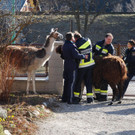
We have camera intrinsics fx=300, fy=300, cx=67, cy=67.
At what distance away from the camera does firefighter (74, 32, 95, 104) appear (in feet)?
28.3

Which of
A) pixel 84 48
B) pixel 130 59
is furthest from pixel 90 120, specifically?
pixel 130 59

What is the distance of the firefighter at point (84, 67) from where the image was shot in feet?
28.3

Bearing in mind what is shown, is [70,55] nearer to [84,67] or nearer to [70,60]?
[70,60]

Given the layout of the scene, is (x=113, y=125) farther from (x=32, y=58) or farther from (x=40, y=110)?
(x=32, y=58)

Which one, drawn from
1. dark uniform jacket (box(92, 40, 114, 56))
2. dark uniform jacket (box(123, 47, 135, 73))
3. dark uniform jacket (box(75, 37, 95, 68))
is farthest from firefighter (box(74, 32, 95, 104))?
dark uniform jacket (box(123, 47, 135, 73))

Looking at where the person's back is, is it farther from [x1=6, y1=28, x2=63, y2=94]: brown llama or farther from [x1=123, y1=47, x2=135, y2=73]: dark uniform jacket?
[x1=123, y1=47, x2=135, y2=73]: dark uniform jacket

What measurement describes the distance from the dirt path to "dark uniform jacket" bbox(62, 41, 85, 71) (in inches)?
44.1

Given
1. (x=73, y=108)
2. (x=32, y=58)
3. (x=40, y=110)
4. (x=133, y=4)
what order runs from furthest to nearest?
(x=133, y=4), (x=32, y=58), (x=73, y=108), (x=40, y=110)

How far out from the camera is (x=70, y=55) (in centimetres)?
846

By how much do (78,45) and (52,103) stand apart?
181 cm

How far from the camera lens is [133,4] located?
34.8 m

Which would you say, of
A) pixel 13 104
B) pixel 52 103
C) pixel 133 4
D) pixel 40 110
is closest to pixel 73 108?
pixel 52 103

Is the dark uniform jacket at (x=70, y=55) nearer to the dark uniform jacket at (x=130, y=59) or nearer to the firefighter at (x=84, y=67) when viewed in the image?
the firefighter at (x=84, y=67)

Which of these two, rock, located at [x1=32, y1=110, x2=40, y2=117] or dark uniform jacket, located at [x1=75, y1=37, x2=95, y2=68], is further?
dark uniform jacket, located at [x1=75, y1=37, x2=95, y2=68]
